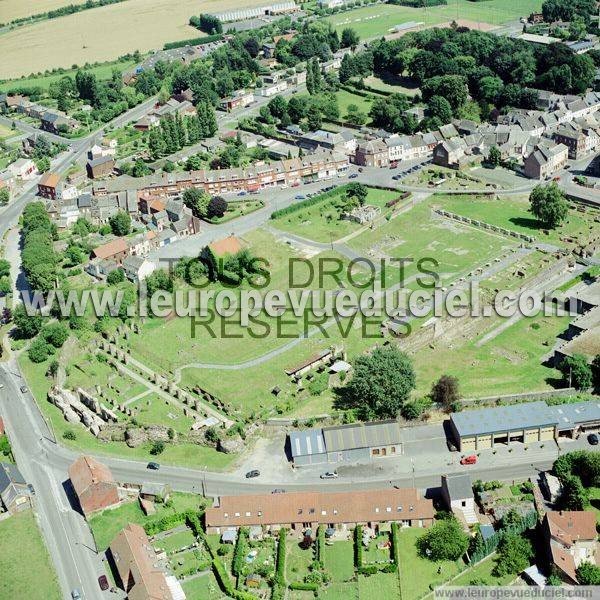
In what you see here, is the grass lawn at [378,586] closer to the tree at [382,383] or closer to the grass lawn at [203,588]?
the grass lawn at [203,588]

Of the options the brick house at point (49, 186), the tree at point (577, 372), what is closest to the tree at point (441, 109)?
the brick house at point (49, 186)

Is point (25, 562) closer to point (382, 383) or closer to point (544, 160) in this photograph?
point (382, 383)

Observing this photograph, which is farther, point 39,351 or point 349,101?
point 349,101

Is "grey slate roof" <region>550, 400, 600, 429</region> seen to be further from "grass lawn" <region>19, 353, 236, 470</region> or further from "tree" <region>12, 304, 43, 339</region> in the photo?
"tree" <region>12, 304, 43, 339</region>

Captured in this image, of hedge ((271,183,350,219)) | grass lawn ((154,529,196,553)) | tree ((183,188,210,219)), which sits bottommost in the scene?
grass lawn ((154,529,196,553))

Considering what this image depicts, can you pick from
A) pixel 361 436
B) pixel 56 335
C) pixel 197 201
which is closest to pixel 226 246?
pixel 197 201

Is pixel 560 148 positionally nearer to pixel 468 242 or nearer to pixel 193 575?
pixel 468 242

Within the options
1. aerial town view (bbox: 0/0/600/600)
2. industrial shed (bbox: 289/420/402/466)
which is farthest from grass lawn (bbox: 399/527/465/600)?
industrial shed (bbox: 289/420/402/466)
